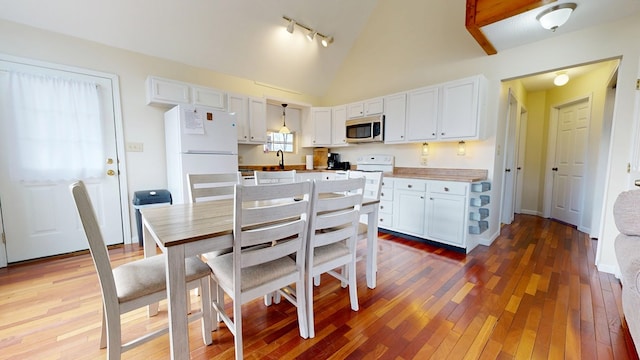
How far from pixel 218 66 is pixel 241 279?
133 inches

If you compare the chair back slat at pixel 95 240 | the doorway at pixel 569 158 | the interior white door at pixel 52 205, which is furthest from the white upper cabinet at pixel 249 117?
the doorway at pixel 569 158

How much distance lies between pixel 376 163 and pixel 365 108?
96 centimetres

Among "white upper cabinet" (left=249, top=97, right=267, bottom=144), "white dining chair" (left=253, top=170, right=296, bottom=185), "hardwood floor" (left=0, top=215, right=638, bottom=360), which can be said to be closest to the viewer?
"hardwood floor" (left=0, top=215, right=638, bottom=360)

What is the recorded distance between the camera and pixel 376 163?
164 inches

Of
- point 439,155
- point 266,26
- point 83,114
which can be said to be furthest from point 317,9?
point 83,114

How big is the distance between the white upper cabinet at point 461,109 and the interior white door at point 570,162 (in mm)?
2356

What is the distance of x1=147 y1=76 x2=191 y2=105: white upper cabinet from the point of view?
291cm

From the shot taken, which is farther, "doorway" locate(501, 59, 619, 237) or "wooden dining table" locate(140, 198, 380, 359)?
"doorway" locate(501, 59, 619, 237)

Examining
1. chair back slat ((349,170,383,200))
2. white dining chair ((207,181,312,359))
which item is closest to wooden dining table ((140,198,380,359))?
white dining chair ((207,181,312,359))

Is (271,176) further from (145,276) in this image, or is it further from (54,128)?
(54,128)

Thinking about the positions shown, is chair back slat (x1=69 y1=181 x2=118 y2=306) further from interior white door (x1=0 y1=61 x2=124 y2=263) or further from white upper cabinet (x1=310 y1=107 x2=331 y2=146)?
white upper cabinet (x1=310 y1=107 x2=331 y2=146)

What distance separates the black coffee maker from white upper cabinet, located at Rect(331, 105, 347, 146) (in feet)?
1.14

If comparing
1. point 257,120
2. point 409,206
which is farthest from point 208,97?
point 409,206

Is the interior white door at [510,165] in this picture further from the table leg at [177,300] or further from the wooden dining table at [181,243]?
the table leg at [177,300]
